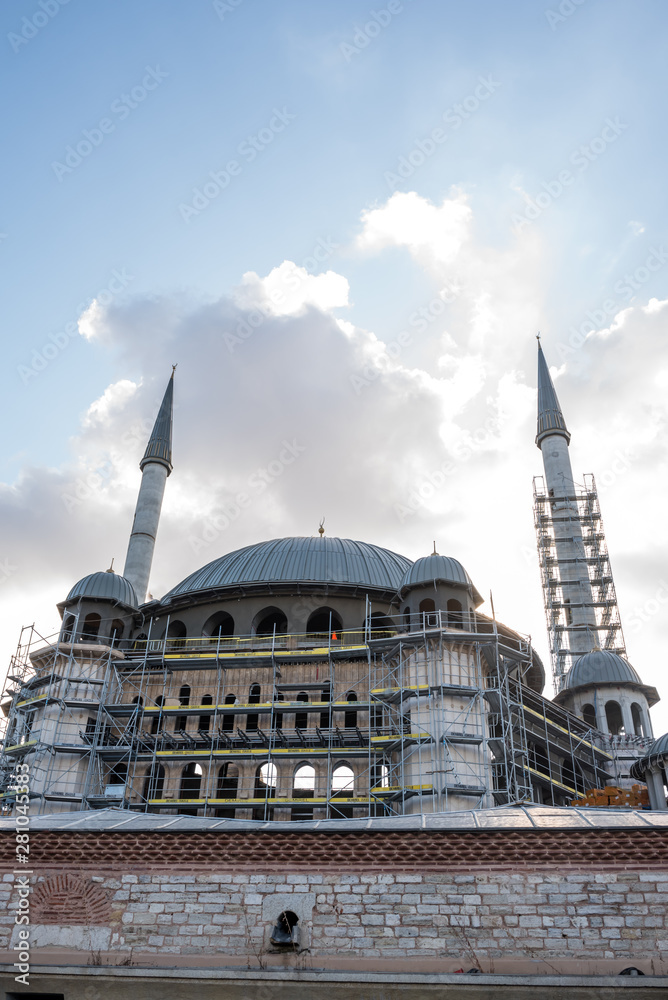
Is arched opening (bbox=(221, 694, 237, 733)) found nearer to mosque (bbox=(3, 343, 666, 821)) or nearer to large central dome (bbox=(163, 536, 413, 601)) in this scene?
mosque (bbox=(3, 343, 666, 821))

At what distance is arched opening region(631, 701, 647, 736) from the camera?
3800 cm

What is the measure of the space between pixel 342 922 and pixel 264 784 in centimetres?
1716

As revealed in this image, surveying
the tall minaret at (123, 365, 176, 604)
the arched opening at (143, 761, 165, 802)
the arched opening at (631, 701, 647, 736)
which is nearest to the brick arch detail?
the arched opening at (143, 761, 165, 802)

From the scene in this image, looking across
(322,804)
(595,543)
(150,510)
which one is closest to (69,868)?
(322,804)

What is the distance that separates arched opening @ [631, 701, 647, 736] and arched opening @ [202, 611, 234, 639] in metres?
20.6

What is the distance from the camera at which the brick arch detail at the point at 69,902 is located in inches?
461

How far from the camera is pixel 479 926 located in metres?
10.8

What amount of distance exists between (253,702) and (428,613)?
25.0 feet

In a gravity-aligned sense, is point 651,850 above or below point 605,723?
below

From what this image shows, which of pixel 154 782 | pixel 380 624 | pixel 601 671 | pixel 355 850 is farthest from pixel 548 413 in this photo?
pixel 355 850

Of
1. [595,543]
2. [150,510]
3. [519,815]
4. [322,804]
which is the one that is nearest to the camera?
[519,815]

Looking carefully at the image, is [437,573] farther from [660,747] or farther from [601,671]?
[601,671]

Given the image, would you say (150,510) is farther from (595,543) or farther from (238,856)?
(238,856)

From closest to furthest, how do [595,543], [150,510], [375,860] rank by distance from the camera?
[375,860] → [150,510] → [595,543]
